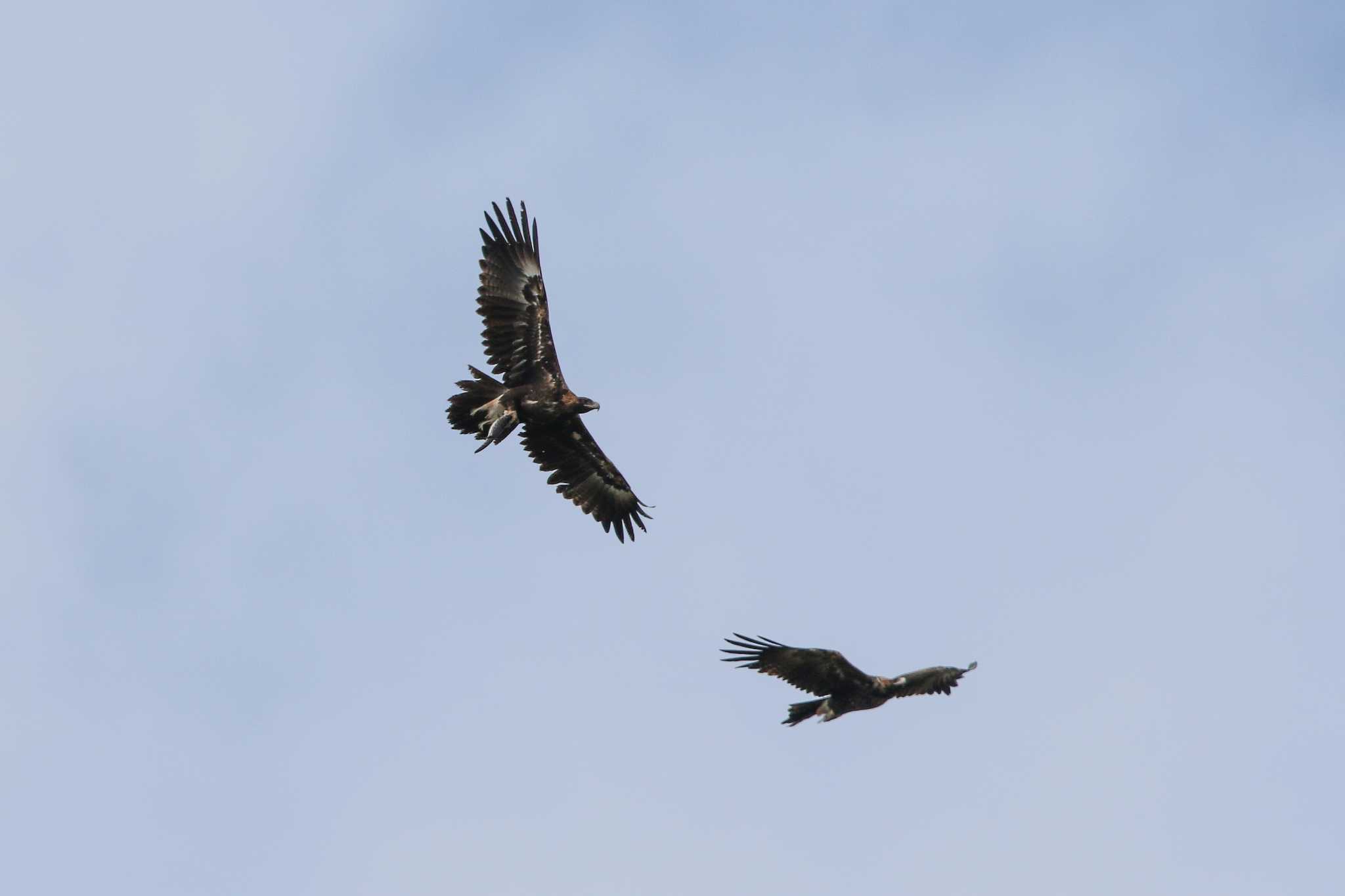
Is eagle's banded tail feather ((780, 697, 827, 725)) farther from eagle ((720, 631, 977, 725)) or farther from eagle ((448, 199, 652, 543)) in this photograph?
eagle ((448, 199, 652, 543))

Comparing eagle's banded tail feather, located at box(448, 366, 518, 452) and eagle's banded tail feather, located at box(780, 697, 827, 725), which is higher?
eagle's banded tail feather, located at box(448, 366, 518, 452)

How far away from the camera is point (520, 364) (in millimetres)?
30031

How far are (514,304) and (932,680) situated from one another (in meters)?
10.0

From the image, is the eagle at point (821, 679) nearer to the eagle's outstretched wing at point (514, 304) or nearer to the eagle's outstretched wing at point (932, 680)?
the eagle's outstretched wing at point (932, 680)

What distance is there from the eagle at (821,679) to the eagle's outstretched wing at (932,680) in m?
0.15

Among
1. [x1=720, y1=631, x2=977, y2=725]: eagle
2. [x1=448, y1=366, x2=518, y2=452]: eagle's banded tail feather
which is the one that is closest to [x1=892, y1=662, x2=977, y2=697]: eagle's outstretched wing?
[x1=720, y1=631, x2=977, y2=725]: eagle

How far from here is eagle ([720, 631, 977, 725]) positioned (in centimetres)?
2589

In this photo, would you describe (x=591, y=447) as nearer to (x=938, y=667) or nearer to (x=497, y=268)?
(x=497, y=268)

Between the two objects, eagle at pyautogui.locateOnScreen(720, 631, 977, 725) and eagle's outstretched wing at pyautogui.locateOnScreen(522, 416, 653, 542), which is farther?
eagle's outstretched wing at pyautogui.locateOnScreen(522, 416, 653, 542)

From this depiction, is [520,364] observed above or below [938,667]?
above

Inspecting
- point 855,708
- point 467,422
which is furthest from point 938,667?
point 467,422

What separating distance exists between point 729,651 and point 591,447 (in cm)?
697

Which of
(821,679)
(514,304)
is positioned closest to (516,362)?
(514,304)

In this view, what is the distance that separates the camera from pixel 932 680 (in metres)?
25.3
